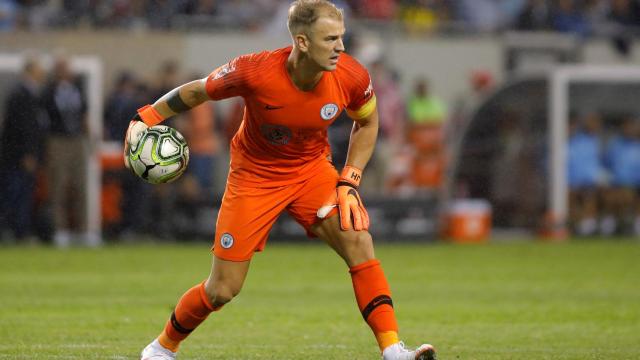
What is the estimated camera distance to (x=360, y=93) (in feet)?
26.6

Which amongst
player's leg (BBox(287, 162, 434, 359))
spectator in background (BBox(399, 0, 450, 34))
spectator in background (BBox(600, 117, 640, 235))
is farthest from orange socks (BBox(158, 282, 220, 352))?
spectator in background (BBox(399, 0, 450, 34))

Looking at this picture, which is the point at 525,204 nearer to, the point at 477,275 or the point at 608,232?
the point at 608,232

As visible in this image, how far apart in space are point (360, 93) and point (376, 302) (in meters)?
1.28

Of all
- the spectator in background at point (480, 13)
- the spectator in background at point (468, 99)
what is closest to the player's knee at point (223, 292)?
the spectator in background at point (468, 99)

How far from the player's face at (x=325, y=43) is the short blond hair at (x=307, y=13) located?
4cm

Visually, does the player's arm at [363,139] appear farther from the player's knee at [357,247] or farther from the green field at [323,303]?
the green field at [323,303]

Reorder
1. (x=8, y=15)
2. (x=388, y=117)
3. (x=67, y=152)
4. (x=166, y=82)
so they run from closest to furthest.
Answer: (x=67, y=152), (x=166, y=82), (x=388, y=117), (x=8, y=15)

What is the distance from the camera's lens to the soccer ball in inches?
313

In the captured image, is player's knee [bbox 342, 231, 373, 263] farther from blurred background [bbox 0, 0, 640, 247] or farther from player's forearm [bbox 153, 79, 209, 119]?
blurred background [bbox 0, 0, 640, 247]

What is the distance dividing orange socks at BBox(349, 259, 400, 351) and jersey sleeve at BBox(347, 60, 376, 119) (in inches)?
37.6

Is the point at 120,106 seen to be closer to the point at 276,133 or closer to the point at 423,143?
the point at 423,143

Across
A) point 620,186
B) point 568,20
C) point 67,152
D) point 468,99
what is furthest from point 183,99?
point 568,20

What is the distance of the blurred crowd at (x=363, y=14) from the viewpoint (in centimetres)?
2255

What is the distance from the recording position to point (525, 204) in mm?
22438
